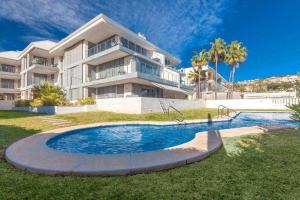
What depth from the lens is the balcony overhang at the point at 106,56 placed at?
27109 millimetres

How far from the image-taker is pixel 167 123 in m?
16.8

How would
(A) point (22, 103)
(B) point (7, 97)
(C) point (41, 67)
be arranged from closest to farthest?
(A) point (22, 103), (C) point (41, 67), (B) point (7, 97)

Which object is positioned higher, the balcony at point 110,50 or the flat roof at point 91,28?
the flat roof at point 91,28

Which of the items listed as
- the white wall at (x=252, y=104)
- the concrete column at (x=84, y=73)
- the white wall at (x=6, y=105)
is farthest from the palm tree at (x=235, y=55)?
the white wall at (x=6, y=105)

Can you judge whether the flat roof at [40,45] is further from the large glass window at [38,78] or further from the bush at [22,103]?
the bush at [22,103]

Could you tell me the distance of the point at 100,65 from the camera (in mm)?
33281

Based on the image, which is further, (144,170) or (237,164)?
(237,164)

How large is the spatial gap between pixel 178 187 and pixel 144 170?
1.25m

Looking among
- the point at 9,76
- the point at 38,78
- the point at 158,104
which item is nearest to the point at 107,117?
the point at 158,104

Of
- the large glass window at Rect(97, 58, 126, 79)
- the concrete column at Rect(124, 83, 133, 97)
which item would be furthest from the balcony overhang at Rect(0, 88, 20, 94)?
the concrete column at Rect(124, 83, 133, 97)

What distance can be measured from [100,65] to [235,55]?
101 ft

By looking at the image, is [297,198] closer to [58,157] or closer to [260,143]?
[260,143]

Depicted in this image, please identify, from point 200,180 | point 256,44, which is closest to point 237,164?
point 200,180

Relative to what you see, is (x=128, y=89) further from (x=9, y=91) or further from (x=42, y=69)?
(x=9, y=91)
